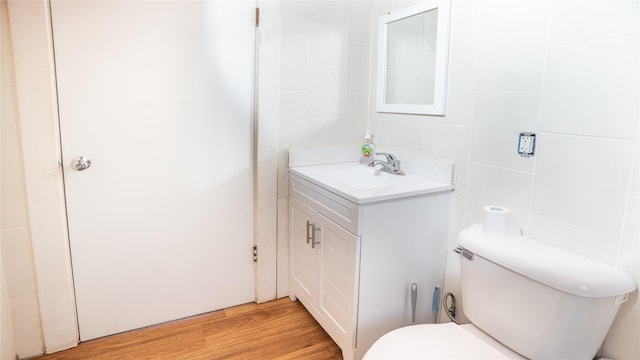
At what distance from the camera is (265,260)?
2229 mm

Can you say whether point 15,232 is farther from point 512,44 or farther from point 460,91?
point 512,44

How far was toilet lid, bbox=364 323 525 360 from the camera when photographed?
1205 millimetres

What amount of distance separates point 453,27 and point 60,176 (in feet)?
6.08

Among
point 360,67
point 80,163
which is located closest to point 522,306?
point 360,67

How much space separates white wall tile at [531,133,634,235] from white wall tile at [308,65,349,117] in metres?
1.14

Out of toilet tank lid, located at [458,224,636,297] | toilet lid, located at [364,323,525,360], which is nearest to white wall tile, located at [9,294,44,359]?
toilet lid, located at [364,323,525,360]

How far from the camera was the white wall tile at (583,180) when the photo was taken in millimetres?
1182

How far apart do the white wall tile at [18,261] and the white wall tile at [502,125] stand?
1.97 metres

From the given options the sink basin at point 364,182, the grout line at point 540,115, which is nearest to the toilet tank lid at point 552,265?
the grout line at point 540,115

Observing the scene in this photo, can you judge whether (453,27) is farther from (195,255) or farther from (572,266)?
(195,255)

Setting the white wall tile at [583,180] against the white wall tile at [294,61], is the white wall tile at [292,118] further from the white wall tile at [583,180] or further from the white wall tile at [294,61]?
the white wall tile at [583,180]

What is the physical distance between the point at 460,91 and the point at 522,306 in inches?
36.3

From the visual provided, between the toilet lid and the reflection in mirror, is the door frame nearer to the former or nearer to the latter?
the toilet lid

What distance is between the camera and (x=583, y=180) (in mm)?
1266
